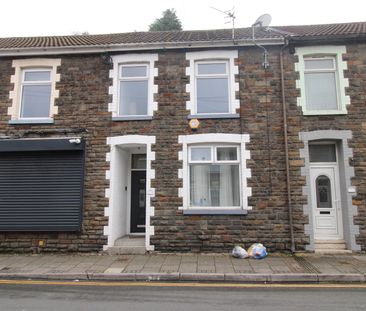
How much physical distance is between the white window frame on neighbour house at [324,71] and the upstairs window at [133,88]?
4707 millimetres

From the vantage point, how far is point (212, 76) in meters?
10.2

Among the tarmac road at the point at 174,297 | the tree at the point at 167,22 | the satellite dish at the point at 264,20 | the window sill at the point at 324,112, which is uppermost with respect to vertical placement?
the tree at the point at 167,22

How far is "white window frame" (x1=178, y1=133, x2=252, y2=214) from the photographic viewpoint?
31.0 feet

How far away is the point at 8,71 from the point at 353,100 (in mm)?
10723

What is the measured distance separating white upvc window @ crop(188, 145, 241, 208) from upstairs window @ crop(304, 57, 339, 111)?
2851mm

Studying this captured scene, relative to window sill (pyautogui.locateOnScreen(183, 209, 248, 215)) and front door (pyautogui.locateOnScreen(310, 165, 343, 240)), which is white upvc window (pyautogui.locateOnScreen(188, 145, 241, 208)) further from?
front door (pyautogui.locateOnScreen(310, 165, 343, 240))

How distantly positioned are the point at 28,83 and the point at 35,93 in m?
0.39

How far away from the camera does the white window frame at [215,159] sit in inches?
372

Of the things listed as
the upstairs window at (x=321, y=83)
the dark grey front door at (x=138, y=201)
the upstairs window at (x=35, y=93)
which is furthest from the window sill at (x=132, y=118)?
the upstairs window at (x=321, y=83)

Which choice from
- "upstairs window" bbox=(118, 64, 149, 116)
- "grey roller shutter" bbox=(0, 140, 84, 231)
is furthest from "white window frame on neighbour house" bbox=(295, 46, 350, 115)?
"grey roller shutter" bbox=(0, 140, 84, 231)

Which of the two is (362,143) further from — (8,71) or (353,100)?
(8,71)

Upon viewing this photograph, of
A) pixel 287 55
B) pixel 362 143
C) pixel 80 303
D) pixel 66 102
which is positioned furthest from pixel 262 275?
pixel 66 102

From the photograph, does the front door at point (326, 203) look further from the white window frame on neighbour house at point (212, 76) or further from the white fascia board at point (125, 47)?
the white fascia board at point (125, 47)

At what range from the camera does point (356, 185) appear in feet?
30.3
